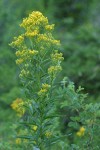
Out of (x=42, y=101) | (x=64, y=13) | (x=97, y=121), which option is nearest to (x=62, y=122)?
(x=97, y=121)

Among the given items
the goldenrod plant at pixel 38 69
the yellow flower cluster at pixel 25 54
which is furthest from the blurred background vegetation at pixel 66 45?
the yellow flower cluster at pixel 25 54

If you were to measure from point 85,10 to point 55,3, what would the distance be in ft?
2.24

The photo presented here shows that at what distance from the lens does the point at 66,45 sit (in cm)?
827

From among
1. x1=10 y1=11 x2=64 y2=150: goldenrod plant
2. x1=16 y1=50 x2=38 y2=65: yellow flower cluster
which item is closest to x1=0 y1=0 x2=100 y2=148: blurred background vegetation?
x1=10 y1=11 x2=64 y2=150: goldenrod plant

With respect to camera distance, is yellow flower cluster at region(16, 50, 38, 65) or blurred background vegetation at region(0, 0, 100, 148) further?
blurred background vegetation at region(0, 0, 100, 148)

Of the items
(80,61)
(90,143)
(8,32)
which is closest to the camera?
Result: (90,143)

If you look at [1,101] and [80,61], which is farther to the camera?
[80,61]

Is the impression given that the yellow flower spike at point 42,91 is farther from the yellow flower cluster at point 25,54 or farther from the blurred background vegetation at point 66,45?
the blurred background vegetation at point 66,45

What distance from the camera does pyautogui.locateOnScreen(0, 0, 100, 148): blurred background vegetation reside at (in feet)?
22.6

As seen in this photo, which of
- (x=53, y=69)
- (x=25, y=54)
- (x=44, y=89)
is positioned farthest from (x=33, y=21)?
(x=44, y=89)

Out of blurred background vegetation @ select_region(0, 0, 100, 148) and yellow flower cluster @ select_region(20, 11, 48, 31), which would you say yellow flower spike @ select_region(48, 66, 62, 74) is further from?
blurred background vegetation @ select_region(0, 0, 100, 148)

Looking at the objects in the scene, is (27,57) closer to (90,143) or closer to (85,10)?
(90,143)

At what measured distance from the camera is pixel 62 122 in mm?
6434

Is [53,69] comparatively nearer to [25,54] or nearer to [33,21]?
[25,54]
